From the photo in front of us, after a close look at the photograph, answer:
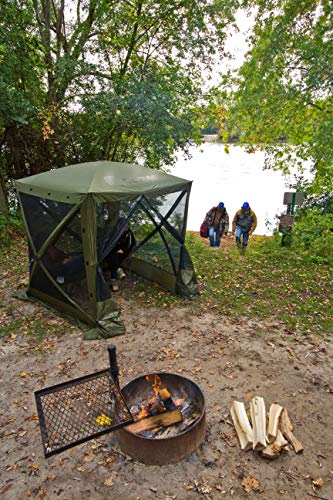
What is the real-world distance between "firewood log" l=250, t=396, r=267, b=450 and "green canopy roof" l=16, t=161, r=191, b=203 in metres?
3.07

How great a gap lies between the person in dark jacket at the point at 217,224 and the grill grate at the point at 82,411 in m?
5.73

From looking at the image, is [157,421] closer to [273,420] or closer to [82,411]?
[82,411]

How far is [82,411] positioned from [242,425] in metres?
1.63

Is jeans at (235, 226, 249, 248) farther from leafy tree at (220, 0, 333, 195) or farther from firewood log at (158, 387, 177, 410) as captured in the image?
firewood log at (158, 387, 177, 410)

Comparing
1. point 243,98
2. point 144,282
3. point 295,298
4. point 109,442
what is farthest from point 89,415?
point 243,98

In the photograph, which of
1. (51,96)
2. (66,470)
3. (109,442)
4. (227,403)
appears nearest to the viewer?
(66,470)

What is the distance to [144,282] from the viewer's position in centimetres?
629

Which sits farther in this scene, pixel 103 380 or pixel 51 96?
pixel 51 96

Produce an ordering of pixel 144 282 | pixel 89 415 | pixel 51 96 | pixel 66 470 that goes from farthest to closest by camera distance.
A: 1. pixel 51 96
2. pixel 144 282
3. pixel 89 415
4. pixel 66 470

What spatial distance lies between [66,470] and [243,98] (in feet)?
29.1

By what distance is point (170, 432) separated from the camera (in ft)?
9.14

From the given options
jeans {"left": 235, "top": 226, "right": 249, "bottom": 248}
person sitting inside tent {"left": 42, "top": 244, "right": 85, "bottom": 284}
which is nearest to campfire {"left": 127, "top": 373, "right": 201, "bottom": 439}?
person sitting inside tent {"left": 42, "top": 244, "right": 85, "bottom": 284}

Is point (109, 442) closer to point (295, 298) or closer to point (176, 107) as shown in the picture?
point (295, 298)

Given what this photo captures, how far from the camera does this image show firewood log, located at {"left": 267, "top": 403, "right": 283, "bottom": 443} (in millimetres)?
2877
